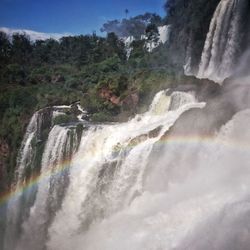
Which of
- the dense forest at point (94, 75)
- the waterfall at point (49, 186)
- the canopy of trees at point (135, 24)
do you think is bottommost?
the waterfall at point (49, 186)

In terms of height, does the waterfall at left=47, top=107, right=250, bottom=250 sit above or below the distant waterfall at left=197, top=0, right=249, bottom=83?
below

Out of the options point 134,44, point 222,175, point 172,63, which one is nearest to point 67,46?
point 134,44

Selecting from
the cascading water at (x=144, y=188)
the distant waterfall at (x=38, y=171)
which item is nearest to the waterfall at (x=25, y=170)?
the distant waterfall at (x=38, y=171)

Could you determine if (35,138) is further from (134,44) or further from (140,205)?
(134,44)

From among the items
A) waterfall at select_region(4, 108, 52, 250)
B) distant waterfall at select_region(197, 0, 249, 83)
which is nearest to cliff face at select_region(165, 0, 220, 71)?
distant waterfall at select_region(197, 0, 249, 83)

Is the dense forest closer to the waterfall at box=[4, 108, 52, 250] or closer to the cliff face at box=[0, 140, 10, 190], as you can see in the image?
the cliff face at box=[0, 140, 10, 190]

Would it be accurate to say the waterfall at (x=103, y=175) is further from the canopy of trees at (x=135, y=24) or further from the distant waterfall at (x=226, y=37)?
the canopy of trees at (x=135, y=24)
